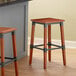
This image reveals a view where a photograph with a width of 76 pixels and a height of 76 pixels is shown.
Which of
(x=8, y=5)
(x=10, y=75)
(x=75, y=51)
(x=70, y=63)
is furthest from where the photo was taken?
(x=75, y=51)

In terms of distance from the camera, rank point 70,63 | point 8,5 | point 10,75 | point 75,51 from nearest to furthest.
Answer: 1. point 10,75
2. point 8,5
3. point 70,63
4. point 75,51

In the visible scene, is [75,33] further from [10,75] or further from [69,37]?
[10,75]

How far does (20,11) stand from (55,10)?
1167 mm

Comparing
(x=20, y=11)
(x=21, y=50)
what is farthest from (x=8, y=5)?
(x=21, y=50)

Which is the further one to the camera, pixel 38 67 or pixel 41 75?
pixel 38 67

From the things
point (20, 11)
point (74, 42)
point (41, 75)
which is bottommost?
point (41, 75)

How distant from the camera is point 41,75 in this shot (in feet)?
11.8

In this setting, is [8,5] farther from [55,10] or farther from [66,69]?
[55,10]

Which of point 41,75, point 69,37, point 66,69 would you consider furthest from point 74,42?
point 41,75

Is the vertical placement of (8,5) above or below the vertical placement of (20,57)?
above

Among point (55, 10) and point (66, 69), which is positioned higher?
point (55, 10)

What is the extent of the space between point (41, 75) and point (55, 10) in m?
2.02

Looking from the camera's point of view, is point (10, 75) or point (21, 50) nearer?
point (10, 75)

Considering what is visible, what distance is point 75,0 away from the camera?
5152 mm
